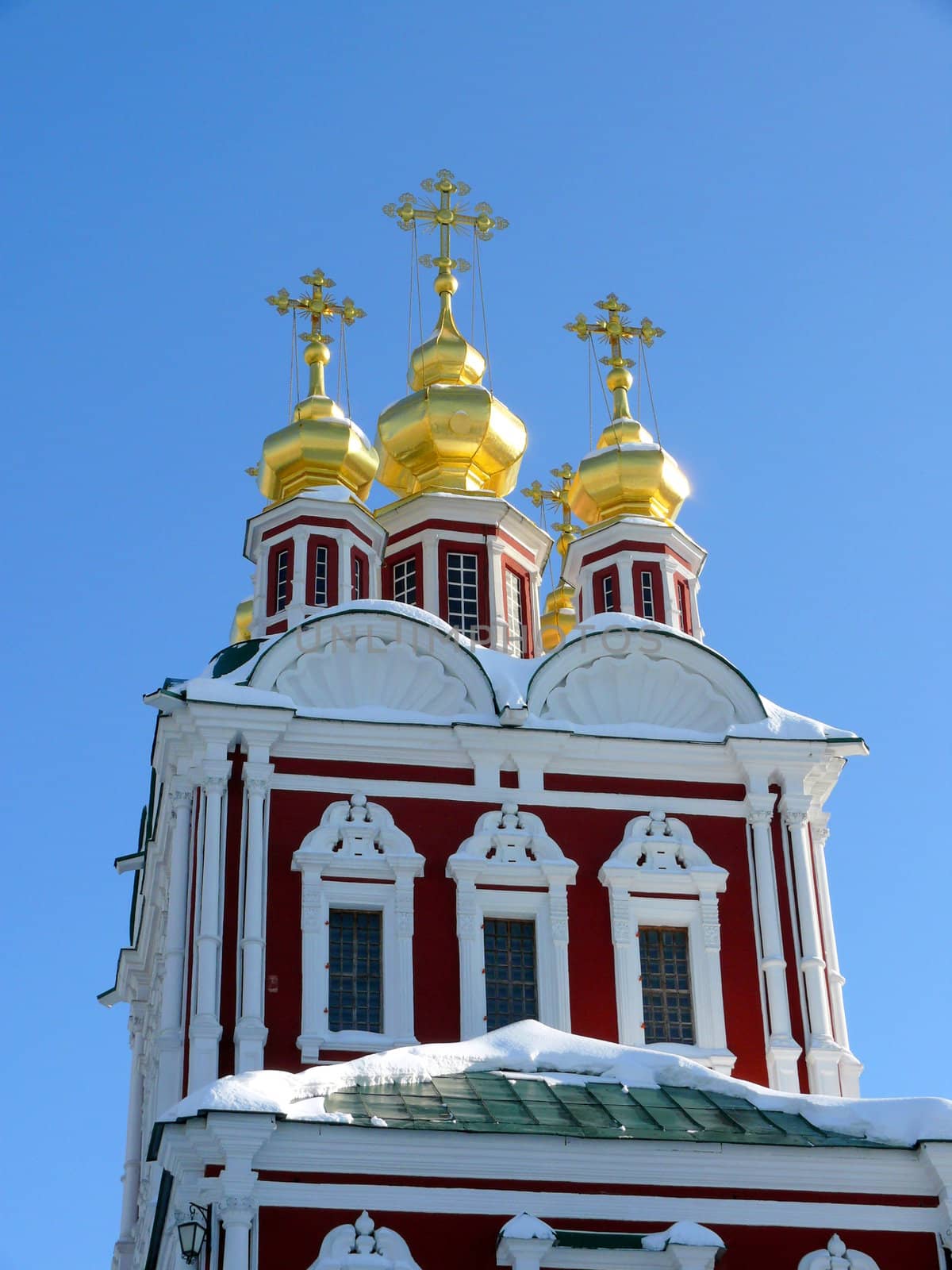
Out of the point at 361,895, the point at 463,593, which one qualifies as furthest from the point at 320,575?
the point at 361,895

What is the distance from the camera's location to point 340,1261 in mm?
13438

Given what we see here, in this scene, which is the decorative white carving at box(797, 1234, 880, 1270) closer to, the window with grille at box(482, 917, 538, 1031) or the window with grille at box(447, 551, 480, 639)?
the window with grille at box(482, 917, 538, 1031)

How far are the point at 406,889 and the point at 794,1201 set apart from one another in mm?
5332

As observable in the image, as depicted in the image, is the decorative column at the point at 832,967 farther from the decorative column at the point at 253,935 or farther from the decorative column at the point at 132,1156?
the decorative column at the point at 132,1156

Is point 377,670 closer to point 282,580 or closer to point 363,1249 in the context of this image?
point 282,580

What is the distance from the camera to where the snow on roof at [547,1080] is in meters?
13.9

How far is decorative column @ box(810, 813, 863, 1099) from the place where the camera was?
18484mm

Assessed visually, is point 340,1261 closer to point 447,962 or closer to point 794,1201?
point 794,1201

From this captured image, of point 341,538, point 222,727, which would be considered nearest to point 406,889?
point 222,727

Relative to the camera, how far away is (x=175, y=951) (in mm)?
18359

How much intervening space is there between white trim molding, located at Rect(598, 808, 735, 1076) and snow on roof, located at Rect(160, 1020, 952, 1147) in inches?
88.3

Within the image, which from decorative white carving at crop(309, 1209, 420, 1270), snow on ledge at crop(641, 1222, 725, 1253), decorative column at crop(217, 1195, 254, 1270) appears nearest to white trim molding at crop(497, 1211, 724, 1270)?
snow on ledge at crop(641, 1222, 725, 1253)

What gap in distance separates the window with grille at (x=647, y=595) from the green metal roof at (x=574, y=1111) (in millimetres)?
7807

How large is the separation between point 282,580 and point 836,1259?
394 inches
